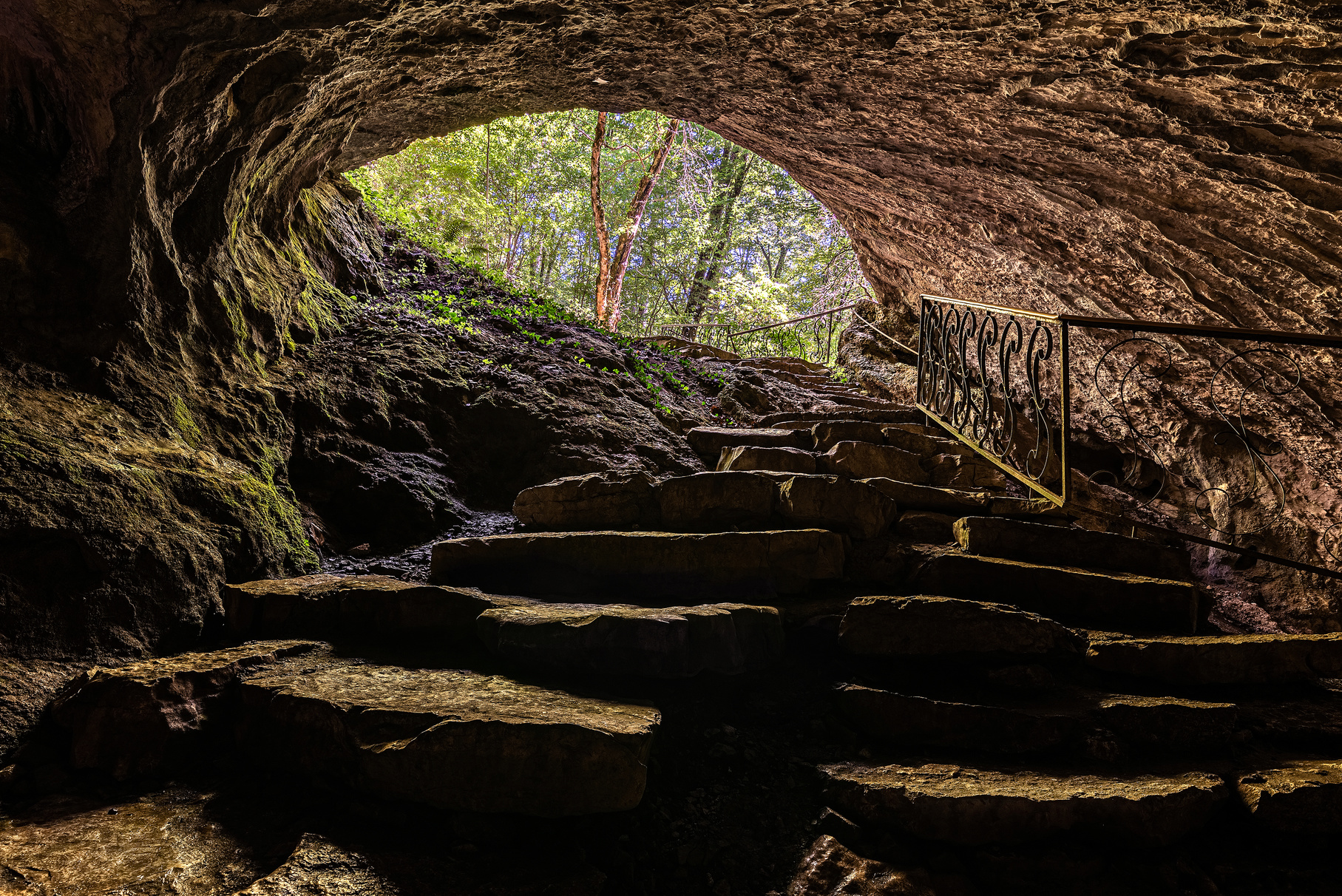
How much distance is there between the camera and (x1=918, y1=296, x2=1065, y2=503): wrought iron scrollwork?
3.82 m

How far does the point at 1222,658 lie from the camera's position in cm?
293

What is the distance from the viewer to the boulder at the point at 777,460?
4.44 m

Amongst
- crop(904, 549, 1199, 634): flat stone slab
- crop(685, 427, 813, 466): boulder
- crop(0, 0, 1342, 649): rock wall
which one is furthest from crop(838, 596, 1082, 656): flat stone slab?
crop(0, 0, 1342, 649): rock wall

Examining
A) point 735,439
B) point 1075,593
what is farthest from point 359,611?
point 1075,593

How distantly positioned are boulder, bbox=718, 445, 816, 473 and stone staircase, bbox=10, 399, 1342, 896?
1.83 feet

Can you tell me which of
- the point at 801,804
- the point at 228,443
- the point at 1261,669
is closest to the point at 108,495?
the point at 228,443

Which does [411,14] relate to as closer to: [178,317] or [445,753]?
[178,317]

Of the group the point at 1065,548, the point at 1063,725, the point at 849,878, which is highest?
the point at 1065,548

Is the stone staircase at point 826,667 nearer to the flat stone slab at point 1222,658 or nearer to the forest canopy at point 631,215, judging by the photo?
the flat stone slab at point 1222,658

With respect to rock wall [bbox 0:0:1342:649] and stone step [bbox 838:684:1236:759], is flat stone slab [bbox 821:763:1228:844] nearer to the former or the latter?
stone step [bbox 838:684:1236:759]

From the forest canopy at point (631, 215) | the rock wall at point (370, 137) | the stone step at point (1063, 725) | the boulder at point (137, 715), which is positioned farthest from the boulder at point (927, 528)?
the forest canopy at point (631, 215)

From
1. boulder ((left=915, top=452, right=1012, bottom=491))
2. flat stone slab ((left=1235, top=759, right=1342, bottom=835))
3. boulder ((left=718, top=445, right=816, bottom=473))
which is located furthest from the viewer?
boulder ((left=915, top=452, right=1012, bottom=491))

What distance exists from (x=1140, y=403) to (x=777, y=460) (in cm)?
295

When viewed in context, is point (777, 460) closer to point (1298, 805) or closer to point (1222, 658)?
point (1222, 658)
